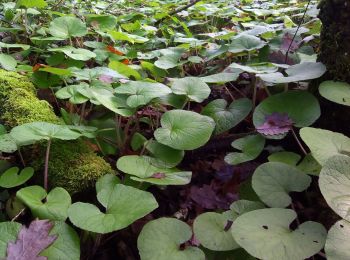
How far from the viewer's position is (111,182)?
3.33ft

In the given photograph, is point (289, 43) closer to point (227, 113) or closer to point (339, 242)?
point (227, 113)

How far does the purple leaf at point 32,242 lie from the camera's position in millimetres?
712

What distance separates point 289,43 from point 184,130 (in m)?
0.92

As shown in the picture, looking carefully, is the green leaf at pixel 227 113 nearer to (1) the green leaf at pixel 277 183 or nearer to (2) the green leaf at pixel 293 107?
(2) the green leaf at pixel 293 107

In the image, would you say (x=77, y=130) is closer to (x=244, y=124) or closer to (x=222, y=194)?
(x=222, y=194)

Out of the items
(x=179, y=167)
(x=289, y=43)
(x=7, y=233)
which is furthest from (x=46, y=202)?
(x=289, y=43)

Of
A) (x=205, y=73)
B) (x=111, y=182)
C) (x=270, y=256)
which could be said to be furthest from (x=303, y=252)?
(x=205, y=73)

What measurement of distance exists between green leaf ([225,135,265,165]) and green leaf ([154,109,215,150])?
0.12 metres

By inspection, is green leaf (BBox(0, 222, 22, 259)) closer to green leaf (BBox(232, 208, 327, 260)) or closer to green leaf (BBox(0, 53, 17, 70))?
green leaf (BBox(232, 208, 327, 260))

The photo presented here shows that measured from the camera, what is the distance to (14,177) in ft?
3.29

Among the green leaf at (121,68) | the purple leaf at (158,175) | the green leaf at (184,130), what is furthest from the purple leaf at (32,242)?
the green leaf at (121,68)

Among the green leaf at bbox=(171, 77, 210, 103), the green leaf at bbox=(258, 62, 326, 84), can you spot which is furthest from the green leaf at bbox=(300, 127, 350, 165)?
the green leaf at bbox=(171, 77, 210, 103)

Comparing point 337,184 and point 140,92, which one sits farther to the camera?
point 140,92

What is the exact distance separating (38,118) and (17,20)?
146cm
